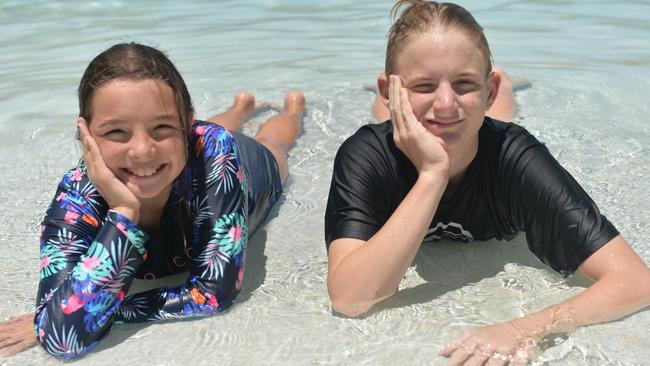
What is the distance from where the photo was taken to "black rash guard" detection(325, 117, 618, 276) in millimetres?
2545

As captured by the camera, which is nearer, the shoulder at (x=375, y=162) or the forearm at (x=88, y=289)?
the forearm at (x=88, y=289)

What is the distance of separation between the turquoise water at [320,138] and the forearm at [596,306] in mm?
47

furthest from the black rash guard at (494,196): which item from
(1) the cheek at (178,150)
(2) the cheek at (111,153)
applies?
(2) the cheek at (111,153)

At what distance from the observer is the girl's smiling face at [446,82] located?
2.47m

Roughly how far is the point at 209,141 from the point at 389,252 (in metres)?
0.91

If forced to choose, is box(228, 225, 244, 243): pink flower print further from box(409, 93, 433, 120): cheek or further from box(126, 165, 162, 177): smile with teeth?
box(409, 93, 433, 120): cheek

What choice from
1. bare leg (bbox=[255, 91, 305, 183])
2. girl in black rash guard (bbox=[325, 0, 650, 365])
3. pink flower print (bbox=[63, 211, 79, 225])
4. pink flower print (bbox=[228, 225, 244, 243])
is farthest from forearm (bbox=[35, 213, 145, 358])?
bare leg (bbox=[255, 91, 305, 183])

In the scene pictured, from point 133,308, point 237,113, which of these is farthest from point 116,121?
point 237,113

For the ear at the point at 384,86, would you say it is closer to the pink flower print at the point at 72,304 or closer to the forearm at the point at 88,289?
the forearm at the point at 88,289

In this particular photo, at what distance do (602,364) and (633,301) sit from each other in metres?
0.30

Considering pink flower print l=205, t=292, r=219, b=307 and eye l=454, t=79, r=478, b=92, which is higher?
eye l=454, t=79, r=478, b=92

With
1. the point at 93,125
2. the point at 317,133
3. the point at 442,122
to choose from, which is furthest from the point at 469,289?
the point at 317,133

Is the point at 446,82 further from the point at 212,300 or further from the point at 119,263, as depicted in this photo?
the point at 119,263

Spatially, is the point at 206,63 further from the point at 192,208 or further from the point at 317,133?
the point at 192,208
